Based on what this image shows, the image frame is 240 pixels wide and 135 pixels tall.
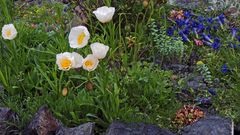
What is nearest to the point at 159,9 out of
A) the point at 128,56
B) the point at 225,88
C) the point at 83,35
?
the point at 128,56

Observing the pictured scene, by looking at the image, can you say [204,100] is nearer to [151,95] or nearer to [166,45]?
[151,95]

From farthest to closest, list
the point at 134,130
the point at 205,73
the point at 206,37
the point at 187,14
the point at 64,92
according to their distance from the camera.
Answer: the point at 187,14
the point at 206,37
the point at 205,73
the point at 64,92
the point at 134,130

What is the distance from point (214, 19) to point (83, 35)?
2.12 m

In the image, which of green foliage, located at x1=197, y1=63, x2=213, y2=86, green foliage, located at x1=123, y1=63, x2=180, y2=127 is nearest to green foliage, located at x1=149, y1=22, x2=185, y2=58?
green foliage, located at x1=197, y1=63, x2=213, y2=86

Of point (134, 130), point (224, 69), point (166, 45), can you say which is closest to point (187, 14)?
point (166, 45)

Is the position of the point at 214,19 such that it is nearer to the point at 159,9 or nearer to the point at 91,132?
the point at 159,9

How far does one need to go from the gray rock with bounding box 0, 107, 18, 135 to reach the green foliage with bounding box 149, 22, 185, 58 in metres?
1.59

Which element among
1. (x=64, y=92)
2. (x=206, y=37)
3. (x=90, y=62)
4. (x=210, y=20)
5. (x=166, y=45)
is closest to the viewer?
(x=90, y=62)

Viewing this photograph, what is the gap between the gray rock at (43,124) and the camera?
3609 mm

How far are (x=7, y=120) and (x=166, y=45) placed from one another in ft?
5.55

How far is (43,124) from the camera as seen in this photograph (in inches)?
142

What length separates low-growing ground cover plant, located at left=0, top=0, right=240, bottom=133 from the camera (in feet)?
12.6

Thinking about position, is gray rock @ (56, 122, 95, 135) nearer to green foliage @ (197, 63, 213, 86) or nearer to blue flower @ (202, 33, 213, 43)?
green foliage @ (197, 63, 213, 86)

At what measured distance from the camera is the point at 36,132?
362cm
